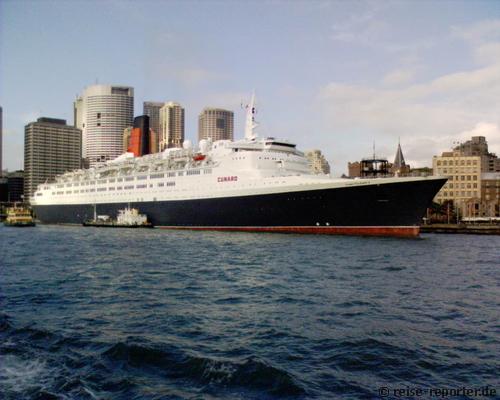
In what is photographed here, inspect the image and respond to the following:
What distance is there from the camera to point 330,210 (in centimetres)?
4325

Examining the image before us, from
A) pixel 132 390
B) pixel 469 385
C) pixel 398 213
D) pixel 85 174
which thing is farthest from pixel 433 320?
pixel 85 174

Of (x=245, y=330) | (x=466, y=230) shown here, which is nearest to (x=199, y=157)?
(x=466, y=230)

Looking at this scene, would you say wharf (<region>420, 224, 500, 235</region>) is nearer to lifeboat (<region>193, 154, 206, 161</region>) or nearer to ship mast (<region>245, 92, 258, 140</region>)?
ship mast (<region>245, 92, 258, 140</region>)

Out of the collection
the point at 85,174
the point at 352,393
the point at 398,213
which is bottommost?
the point at 352,393

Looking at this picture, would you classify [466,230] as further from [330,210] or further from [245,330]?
[245,330]

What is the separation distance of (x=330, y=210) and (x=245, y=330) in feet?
104

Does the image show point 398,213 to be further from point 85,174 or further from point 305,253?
point 85,174

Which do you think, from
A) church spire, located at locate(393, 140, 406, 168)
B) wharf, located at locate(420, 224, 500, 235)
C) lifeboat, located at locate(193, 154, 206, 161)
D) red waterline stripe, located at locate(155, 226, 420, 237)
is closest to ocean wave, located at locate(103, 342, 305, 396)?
red waterline stripe, located at locate(155, 226, 420, 237)

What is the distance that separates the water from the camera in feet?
30.1

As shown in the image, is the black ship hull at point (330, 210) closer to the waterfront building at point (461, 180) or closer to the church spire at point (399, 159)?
the waterfront building at point (461, 180)

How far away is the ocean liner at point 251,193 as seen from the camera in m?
41.6

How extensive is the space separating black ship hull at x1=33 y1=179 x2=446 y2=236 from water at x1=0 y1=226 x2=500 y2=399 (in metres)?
17.4

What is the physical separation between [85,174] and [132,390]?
79.4m

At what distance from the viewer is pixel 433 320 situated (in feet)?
44.4
